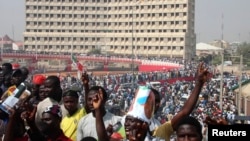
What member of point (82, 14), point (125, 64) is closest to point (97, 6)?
point (82, 14)

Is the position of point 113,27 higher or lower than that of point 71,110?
higher

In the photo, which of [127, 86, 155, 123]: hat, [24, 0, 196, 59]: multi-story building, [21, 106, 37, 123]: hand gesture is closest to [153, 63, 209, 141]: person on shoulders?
[127, 86, 155, 123]: hat

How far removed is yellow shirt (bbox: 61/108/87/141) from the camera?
462cm

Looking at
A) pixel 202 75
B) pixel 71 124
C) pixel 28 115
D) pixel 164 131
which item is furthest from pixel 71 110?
pixel 202 75

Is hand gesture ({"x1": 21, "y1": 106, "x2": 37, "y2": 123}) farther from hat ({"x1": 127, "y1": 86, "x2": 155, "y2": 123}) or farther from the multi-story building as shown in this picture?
the multi-story building

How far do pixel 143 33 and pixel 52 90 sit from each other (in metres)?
71.1

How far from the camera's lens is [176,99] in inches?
806

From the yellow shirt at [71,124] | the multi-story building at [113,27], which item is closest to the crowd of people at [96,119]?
the yellow shirt at [71,124]

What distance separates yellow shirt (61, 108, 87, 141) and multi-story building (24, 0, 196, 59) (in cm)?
6685

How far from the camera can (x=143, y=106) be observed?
332cm

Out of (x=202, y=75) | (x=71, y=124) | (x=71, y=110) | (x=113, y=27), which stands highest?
(x=113, y=27)

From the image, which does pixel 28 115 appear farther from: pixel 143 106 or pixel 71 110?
pixel 71 110

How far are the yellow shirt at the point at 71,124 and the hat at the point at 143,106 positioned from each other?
4.72ft

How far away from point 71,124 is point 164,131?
4.41 feet
